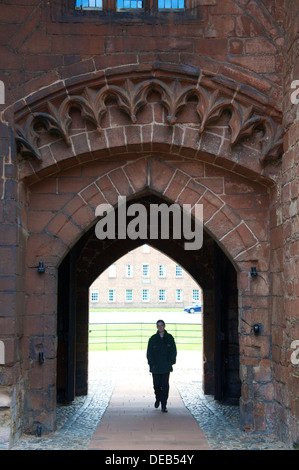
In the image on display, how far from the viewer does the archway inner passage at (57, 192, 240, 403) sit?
9.48 meters

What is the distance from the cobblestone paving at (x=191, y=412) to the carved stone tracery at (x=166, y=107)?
117 inches

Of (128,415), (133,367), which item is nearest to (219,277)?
(128,415)

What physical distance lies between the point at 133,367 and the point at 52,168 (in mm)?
8924

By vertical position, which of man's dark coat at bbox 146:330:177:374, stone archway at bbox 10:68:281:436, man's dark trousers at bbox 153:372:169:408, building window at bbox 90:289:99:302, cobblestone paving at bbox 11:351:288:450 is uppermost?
stone archway at bbox 10:68:281:436

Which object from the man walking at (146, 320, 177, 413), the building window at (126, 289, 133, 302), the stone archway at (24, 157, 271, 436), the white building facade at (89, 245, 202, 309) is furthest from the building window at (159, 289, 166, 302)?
the stone archway at (24, 157, 271, 436)

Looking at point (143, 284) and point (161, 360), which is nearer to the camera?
point (161, 360)

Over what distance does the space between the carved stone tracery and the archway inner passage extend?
3.09 metres

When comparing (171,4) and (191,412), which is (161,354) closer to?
(191,412)

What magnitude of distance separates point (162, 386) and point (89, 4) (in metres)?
5.22

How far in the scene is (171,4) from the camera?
278 inches

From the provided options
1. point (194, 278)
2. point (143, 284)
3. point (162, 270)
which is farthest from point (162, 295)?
point (194, 278)

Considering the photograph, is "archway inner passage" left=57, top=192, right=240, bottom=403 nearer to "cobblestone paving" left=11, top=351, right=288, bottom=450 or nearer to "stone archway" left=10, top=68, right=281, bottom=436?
"cobblestone paving" left=11, top=351, right=288, bottom=450

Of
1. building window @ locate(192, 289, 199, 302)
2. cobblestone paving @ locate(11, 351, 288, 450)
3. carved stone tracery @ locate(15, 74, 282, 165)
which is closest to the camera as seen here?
cobblestone paving @ locate(11, 351, 288, 450)

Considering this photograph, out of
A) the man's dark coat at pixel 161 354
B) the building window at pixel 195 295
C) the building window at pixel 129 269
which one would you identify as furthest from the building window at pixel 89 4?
the building window at pixel 195 295
